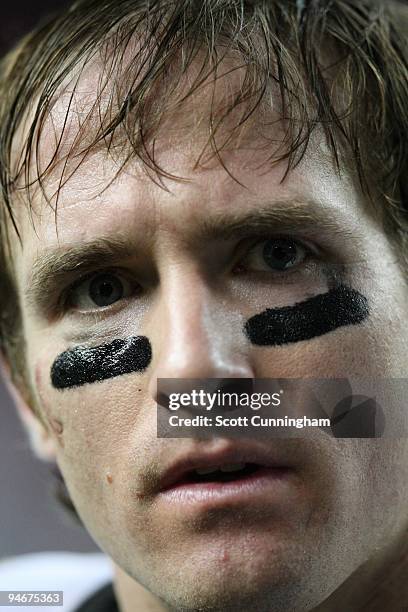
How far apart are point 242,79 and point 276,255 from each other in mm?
240

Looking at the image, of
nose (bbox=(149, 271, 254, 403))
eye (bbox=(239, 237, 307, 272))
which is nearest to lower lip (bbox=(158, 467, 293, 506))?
nose (bbox=(149, 271, 254, 403))

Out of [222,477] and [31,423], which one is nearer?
[222,477]

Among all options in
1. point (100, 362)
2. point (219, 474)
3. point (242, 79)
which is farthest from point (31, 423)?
point (242, 79)

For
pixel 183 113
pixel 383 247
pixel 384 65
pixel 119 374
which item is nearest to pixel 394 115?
pixel 384 65

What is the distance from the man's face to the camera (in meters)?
0.92

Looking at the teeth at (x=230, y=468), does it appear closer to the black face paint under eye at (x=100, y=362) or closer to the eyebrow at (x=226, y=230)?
the black face paint under eye at (x=100, y=362)

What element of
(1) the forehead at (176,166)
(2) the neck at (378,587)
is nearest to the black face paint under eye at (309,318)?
(1) the forehead at (176,166)

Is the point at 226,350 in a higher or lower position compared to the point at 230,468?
higher

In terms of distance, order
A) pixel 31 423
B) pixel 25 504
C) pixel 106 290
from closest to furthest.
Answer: pixel 106 290, pixel 31 423, pixel 25 504

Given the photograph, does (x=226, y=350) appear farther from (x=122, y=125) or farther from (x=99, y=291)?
(x=122, y=125)

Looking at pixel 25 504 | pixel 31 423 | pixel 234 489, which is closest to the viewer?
pixel 234 489

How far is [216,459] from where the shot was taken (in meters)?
0.93

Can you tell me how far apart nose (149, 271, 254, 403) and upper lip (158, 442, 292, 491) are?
87 millimetres

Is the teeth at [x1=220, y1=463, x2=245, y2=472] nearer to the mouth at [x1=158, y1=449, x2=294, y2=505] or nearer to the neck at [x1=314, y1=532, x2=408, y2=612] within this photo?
the mouth at [x1=158, y1=449, x2=294, y2=505]
